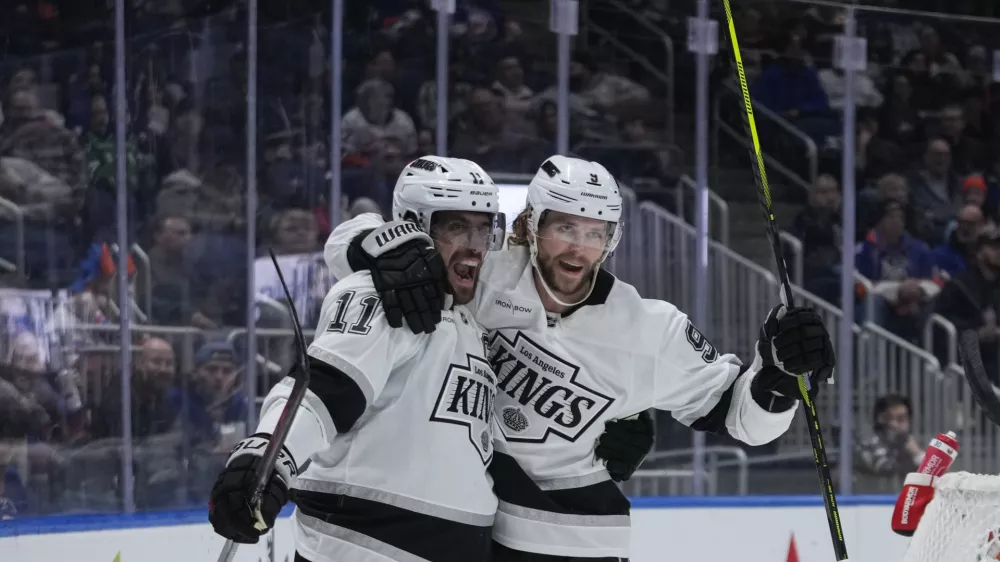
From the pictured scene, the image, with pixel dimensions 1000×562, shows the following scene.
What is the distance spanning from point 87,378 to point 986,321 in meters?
3.16

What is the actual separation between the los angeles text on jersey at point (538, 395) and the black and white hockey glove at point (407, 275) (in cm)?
27

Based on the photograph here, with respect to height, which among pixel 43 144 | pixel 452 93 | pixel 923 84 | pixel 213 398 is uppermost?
pixel 923 84

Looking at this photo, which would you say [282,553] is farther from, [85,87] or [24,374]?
[85,87]

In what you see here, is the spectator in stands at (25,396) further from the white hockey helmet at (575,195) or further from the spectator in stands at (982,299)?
the spectator in stands at (982,299)

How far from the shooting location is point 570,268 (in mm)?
2414

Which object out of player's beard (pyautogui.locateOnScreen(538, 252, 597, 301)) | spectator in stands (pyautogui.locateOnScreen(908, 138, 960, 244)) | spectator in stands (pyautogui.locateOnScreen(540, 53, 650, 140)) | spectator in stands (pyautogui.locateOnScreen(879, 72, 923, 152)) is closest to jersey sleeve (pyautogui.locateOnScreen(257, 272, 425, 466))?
player's beard (pyautogui.locateOnScreen(538, 252, 597, 301))

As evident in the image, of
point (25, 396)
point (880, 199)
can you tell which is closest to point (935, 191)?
point (880, 199)

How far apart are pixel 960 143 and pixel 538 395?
3169mm

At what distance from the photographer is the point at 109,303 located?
359 cm

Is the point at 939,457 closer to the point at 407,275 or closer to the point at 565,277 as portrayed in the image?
the point at 565,277

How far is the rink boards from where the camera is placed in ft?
10.5

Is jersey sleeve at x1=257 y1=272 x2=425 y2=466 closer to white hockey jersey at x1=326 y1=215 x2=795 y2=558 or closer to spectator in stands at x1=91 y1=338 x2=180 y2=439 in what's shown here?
white hockey jersey at x1=326 y1=215 x2=795 y2=558

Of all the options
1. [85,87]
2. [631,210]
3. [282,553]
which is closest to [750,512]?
[631,210]

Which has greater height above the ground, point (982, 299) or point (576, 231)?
point (576, 231)
